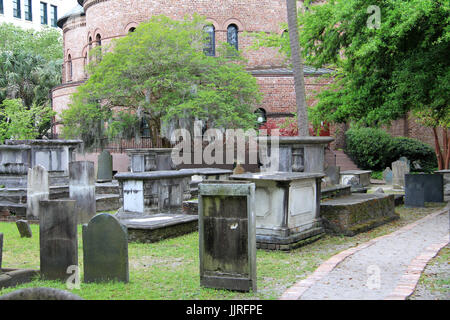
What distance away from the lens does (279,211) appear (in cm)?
891

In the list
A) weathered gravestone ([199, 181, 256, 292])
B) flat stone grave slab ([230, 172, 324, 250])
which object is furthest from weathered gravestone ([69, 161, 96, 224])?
weathered gravestone ([199, 181, 256, 292])

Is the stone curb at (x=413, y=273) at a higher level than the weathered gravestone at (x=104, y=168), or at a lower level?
lower

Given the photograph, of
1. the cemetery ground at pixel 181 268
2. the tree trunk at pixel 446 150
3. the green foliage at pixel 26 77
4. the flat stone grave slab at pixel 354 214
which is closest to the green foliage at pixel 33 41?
the green foliage at pixel 26 77

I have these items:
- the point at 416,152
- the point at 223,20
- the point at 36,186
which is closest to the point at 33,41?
the point at 223,20

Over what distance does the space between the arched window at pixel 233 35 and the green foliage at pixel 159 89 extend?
6632 millimetres

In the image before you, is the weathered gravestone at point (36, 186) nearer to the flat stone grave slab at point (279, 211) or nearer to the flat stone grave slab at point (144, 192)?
the flat stone grave slab at point (144, 192)

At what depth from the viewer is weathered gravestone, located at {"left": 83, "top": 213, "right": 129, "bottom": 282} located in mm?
6480

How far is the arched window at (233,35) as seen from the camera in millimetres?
33625

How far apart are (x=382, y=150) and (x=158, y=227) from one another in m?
21.6

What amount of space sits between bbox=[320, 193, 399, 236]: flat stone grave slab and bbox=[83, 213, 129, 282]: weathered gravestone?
5.20 m

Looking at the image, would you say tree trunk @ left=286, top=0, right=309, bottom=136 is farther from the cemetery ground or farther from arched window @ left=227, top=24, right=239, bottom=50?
arched window @ left=227, top=24, right=239, bottom=50

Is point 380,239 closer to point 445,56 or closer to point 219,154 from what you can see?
point 445,56

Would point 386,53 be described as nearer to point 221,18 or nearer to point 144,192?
point 144,192

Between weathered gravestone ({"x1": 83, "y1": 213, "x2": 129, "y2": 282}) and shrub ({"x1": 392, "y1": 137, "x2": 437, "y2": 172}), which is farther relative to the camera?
shrub ({"x1": 392, "y1": 137, "x2": 437, "y2": 172})
